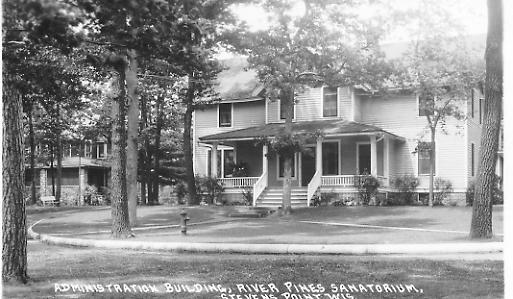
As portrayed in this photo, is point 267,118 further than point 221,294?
Yes

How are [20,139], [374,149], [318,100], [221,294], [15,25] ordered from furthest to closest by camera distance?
[318,100]
[374,149]
[20,139]
[221,294]
[15,25]

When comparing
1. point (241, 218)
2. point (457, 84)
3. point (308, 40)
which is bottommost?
point (241, 218)

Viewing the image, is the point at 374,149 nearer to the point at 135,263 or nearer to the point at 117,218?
the point at 117,218

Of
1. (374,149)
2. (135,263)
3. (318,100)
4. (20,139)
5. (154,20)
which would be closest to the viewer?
(154,20)

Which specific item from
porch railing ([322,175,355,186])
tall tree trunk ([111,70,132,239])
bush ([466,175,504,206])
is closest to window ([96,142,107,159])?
porch railing ([322,175,355,186])

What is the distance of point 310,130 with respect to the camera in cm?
2395

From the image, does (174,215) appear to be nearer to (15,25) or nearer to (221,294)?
(221,294)

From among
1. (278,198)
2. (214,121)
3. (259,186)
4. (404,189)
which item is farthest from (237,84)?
(404,189)

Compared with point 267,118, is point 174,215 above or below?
below

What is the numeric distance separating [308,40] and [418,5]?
3687mm

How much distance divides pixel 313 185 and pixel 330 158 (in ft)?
8.30

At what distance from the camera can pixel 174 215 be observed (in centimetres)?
2155

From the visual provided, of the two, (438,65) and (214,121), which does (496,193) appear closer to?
(438,65)

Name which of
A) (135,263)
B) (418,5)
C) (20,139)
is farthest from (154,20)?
(418,5)
